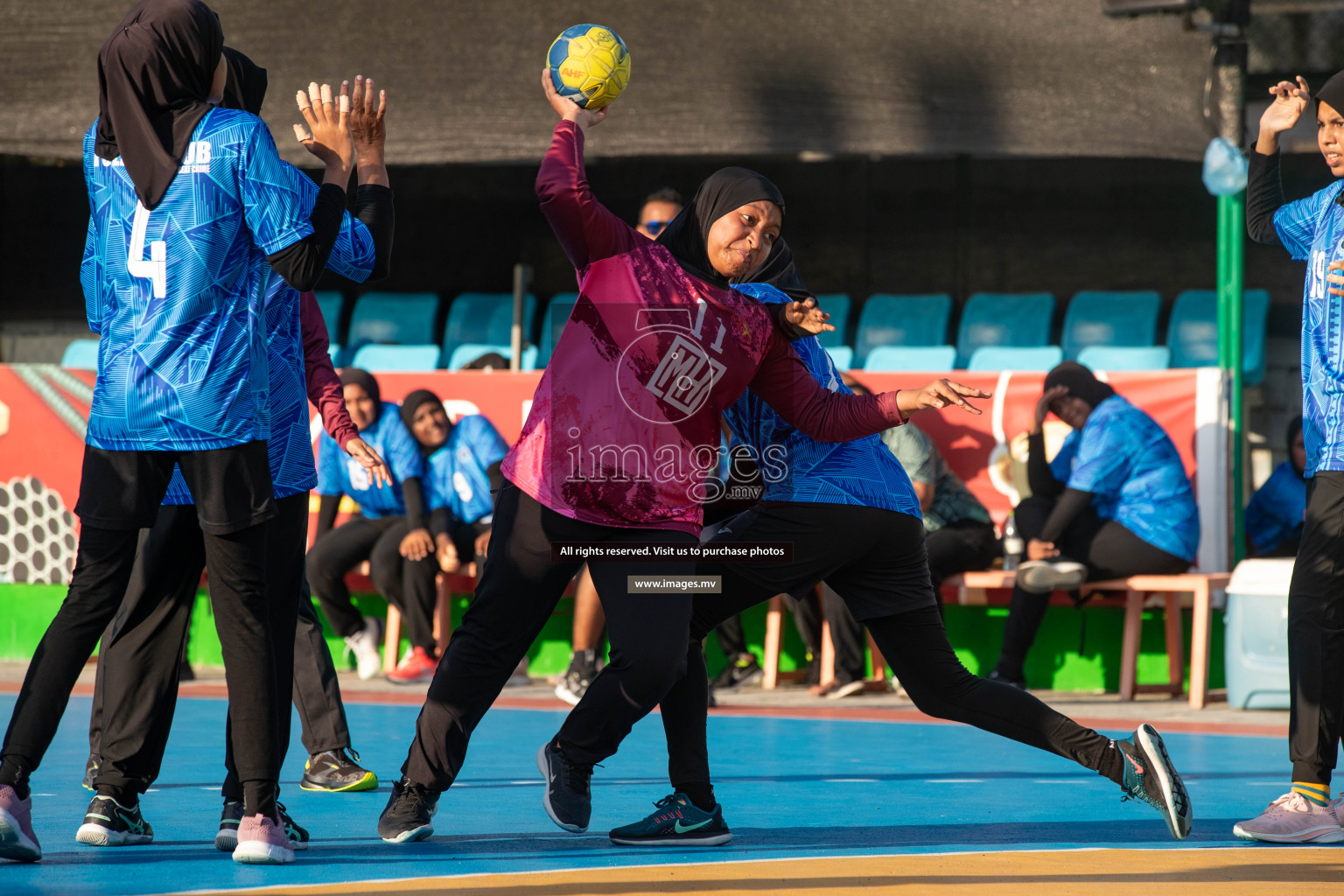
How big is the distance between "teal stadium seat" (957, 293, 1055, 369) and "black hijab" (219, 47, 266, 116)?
820 cm

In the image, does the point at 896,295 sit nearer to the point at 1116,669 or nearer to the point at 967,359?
the point at 967,359

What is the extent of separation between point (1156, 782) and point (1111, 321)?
817 cm

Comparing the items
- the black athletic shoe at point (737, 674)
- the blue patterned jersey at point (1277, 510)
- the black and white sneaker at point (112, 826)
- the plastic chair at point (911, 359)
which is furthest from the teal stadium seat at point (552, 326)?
the black and white sneaker at point (112, 826)

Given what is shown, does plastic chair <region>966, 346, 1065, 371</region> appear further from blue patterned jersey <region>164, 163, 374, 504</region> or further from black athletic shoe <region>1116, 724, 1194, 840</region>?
blue patterned jersey <region>164, 163, 374, 504</region>

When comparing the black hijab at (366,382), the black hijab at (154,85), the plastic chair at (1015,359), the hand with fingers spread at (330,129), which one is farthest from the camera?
the plastic chair at (1015,359)

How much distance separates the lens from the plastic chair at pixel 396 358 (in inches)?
477

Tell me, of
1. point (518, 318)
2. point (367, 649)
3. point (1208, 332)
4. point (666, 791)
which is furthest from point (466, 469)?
point (1208, 332)

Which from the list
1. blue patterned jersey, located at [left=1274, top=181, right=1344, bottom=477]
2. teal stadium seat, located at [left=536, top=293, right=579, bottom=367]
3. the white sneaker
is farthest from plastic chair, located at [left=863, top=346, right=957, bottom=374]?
blue patterned jersey, located at [left=1274, top=181, right=1344, bottom=477]

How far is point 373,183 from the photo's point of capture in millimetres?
4156

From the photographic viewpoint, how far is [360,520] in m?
8.85

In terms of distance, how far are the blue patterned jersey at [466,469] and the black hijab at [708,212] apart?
478cm

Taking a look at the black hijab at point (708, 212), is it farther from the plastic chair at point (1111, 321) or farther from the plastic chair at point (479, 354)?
the plastic chair at point (1111, 321)

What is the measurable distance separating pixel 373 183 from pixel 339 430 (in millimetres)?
1041

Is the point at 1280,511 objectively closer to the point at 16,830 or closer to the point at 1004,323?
the point at 1004,323
